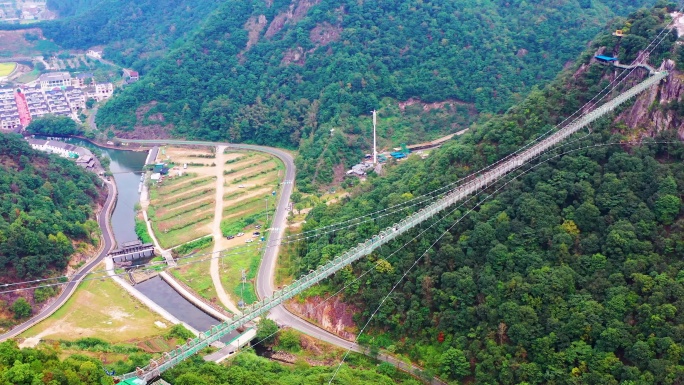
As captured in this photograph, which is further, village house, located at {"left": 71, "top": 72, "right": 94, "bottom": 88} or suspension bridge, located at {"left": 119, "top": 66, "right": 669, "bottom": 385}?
village house, located at {"left": 71, "top": 72, "right": 94, "bottom": 88}

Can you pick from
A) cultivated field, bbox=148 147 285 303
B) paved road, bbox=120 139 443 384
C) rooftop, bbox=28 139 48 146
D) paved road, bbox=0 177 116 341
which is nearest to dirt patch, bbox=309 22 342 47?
paved road, bbox=120 139 443 384

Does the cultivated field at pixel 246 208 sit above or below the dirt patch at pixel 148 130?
below

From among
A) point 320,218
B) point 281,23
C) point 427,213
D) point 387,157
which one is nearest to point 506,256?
point 427,213

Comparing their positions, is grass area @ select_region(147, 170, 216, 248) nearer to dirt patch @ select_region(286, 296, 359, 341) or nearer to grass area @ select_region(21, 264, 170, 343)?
grass area @ select_region(21, 264, 170, 343)

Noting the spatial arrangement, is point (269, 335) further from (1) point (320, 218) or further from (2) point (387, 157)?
(2) point (387, 157)

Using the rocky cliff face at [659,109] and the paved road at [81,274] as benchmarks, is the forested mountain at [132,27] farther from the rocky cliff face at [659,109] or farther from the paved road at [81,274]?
the rocky cliff face at [659,109]

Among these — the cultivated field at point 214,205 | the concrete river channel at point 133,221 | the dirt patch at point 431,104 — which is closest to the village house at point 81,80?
the concrete river channel at point 133,221
